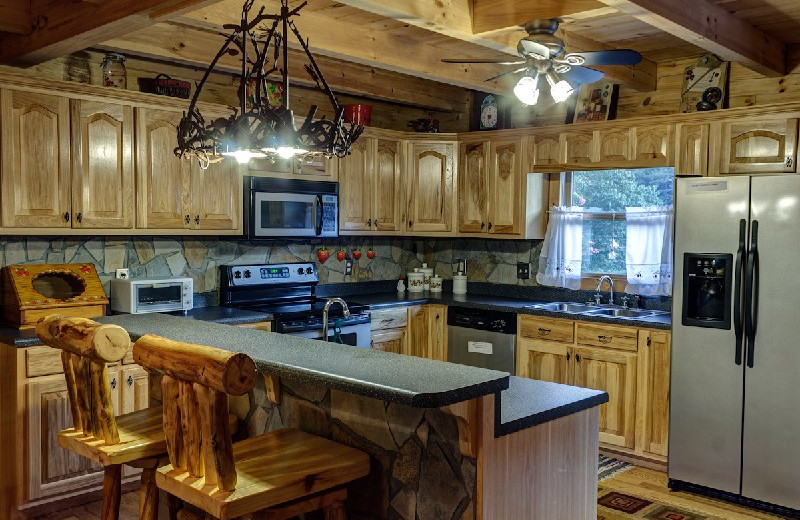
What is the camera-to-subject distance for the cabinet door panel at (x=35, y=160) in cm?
396

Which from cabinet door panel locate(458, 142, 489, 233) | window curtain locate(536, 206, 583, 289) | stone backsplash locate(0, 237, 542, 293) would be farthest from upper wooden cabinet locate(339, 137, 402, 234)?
window curtain locate(536, 206, 583, 289)

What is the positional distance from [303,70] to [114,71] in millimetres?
1190

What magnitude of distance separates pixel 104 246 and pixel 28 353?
3.30ft

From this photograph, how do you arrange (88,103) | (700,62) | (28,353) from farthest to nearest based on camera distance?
1. (700,62)
2. (88,103)
3. (28,353)

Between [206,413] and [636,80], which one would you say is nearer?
[206,413]

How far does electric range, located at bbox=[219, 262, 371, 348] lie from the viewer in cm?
488

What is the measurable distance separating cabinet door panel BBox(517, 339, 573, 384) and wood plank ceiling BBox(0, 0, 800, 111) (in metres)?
1.73

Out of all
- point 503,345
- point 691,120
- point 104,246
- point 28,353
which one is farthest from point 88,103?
point 691,120

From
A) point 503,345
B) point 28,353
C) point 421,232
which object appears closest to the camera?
point 28,353

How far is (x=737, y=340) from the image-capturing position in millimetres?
4066

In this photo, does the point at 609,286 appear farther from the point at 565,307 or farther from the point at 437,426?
the point at 437,426

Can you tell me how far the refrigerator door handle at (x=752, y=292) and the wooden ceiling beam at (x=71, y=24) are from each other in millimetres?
2890

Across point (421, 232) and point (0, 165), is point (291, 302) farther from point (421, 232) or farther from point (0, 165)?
point (0, 165)

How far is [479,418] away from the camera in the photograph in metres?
2.14
